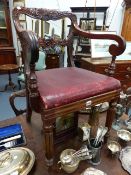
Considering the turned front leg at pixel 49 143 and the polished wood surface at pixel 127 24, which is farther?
the polished wood surface at pixel 127 24

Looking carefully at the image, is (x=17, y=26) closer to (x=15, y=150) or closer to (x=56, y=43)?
(x=56, y=43)

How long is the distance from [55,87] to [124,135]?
0.54m

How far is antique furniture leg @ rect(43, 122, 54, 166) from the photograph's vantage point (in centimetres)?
66

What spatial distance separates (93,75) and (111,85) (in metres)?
0.12

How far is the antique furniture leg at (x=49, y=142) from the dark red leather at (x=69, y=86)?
0.33 ft

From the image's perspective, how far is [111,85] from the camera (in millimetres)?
798

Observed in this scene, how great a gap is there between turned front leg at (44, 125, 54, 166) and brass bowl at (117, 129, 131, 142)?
42 centimetres

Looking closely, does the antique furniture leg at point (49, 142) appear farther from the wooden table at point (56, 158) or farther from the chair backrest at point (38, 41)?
the chair backrest at point (38, 41)

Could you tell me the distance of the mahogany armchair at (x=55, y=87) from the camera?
627mm

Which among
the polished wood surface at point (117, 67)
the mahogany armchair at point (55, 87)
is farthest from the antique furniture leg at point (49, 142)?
the polished wood surface at point (117, 67)

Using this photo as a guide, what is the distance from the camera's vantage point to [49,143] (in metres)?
0.70

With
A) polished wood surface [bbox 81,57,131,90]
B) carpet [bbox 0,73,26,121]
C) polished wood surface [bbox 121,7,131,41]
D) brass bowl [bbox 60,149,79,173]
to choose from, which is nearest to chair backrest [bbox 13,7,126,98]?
brass bowl [bbox 60,149,79,173]

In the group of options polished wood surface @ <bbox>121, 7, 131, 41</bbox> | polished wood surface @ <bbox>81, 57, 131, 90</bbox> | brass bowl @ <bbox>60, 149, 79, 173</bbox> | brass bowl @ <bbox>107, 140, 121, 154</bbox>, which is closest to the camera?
brass bowl @ <bbox>60, 149, 79, 173</bbox>

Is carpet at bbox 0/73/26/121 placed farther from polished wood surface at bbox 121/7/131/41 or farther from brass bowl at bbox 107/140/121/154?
polished wood surface at bbox 121/7/131/41
